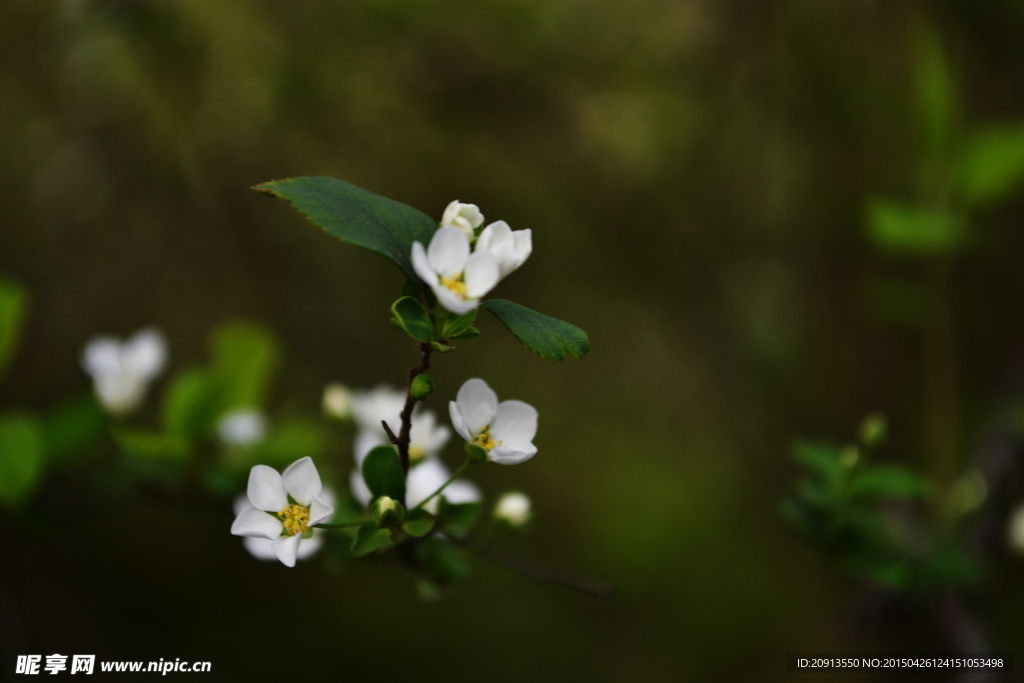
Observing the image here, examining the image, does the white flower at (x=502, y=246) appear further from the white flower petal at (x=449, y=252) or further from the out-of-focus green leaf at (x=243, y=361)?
the out-of-focus green leaf at (x=243, y=361)

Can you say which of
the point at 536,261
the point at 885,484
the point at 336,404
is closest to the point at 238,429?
the point at 336,404

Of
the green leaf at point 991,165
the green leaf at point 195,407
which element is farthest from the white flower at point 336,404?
the green leaf at point 991,165

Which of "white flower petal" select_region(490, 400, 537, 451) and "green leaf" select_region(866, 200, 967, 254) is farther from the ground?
"green leaf" select_region(866, 200, 967, 254)

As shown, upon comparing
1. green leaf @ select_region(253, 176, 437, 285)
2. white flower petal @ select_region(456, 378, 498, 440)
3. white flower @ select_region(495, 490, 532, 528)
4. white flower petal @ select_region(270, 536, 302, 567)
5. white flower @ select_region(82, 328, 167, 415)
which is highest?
white flower @ select_region(82, 328, 167, 415)

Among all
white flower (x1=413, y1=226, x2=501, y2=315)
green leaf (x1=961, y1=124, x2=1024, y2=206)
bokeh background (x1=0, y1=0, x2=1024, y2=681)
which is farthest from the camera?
bokeh background (x1=0, y1=0, x2=1024, y2=681)

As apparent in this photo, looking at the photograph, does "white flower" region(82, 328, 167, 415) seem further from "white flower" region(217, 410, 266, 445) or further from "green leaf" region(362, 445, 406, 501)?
"green leaf" region(362, 445, 406, 501)

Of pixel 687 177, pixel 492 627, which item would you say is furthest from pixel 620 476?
pixel 687 177

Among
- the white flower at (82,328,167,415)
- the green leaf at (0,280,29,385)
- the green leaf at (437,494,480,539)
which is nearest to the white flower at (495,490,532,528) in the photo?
the green leaf at (437,494,480,539)
